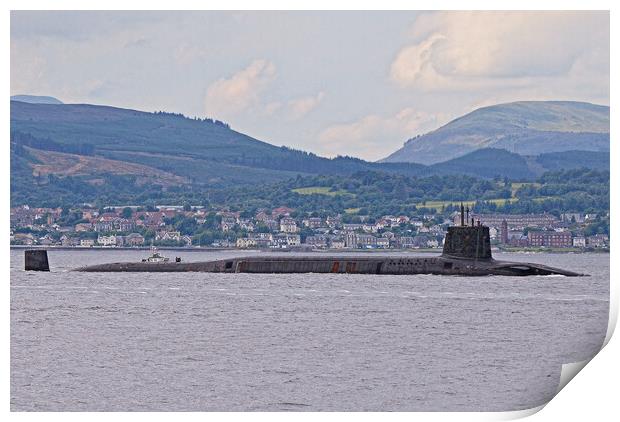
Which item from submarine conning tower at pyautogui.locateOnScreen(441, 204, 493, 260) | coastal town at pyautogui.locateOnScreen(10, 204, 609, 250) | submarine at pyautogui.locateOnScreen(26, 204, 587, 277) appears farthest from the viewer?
coastal town at pyautogui.locateOnScreen(10, 204, 609, 250)

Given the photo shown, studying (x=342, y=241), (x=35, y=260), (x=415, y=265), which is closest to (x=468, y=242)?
(x=415, y=265)

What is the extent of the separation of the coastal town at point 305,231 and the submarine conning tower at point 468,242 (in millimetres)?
102092

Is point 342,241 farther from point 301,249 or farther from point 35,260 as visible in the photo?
point 35,260

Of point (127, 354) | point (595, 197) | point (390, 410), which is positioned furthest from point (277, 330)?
point (595, 197)

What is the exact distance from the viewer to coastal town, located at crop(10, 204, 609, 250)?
170 m

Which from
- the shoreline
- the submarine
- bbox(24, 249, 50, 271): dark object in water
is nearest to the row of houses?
the shoreline

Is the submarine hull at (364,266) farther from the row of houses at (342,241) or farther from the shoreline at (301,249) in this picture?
the row of houses at (342,241)

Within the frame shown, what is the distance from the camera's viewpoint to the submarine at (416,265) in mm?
62719

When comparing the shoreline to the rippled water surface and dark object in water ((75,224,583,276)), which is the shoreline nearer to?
dark object in water ((75,224,583,276))

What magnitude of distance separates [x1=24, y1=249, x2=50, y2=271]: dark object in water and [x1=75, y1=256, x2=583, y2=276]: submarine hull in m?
5.32

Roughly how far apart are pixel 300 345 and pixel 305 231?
142694 mm

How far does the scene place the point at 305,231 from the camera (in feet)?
607

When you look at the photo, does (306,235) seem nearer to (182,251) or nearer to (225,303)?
(182,251)

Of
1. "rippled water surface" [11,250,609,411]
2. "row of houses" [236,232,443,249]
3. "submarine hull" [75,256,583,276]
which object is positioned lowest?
"rippled water surface" [11,250,609,411]
